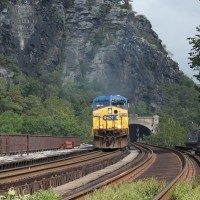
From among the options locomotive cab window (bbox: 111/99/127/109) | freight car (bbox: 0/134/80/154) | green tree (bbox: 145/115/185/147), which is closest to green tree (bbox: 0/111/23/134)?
freight car (bbox: 0/134/80/154)

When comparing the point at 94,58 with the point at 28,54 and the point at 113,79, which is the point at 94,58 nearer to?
the point at 113,79

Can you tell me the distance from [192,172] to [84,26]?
515ft

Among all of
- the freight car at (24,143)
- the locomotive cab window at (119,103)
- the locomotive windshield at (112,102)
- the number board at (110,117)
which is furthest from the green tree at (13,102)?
the locomotive cab window at (119,103)

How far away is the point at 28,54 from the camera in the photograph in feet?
483

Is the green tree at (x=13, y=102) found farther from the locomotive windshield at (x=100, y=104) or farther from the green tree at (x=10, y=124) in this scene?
the locomotive windshield at (x=100, y=104)

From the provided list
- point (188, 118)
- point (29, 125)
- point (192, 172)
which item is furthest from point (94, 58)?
point (192, 172)

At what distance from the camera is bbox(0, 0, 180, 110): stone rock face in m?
148

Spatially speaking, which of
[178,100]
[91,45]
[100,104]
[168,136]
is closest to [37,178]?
[100,104]

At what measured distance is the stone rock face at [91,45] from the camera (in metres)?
148

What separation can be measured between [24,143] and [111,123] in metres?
6.92

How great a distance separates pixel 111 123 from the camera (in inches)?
1426

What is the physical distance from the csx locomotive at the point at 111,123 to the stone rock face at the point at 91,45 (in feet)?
360

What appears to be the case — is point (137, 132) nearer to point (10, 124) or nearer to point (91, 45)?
point (91, 45)

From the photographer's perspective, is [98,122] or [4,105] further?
[4,105]
